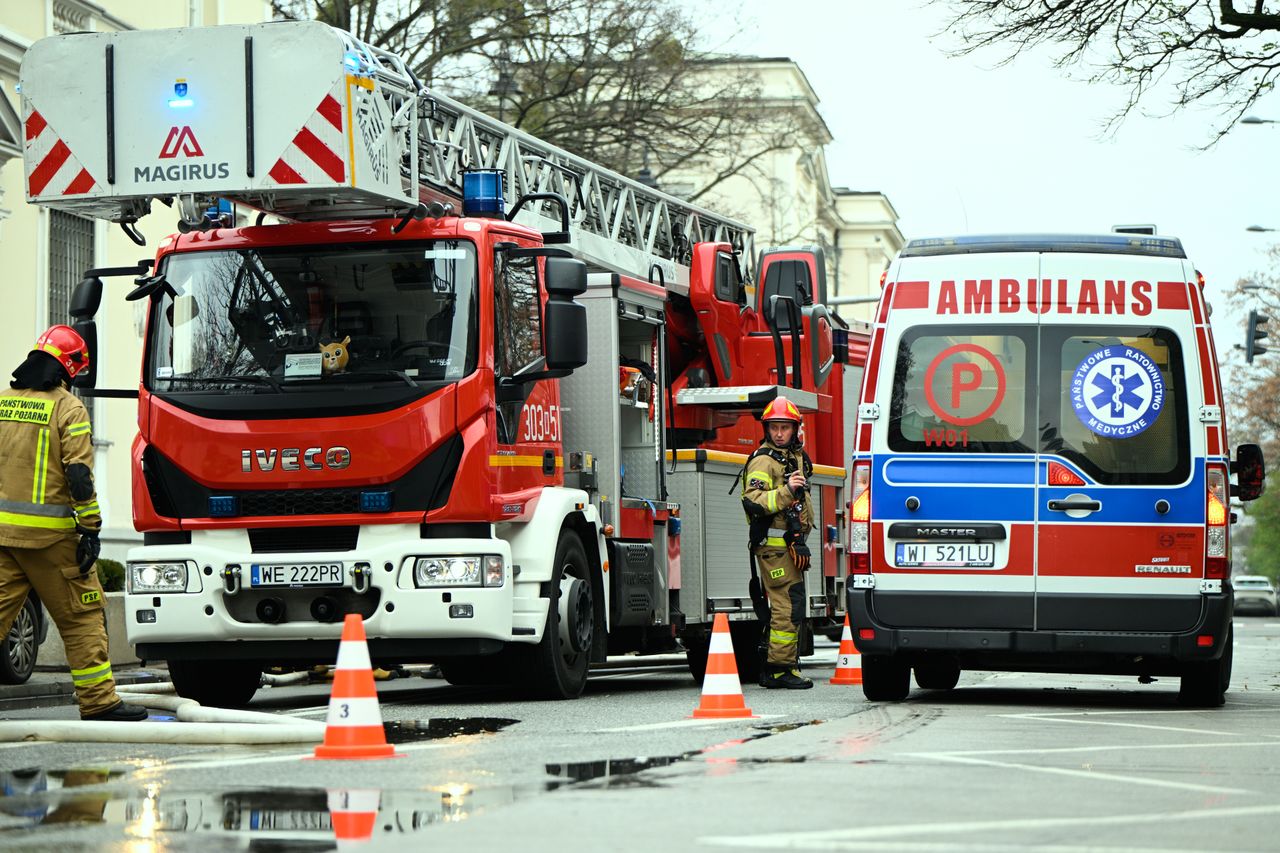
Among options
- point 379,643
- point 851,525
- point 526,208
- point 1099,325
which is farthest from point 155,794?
point 526,208

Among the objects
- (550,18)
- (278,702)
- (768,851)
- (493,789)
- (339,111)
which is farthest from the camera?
(550,18)

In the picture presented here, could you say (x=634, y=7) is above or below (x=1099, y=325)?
above

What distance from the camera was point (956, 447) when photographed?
12242 millimetres

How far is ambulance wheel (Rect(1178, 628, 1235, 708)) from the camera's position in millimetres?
12648

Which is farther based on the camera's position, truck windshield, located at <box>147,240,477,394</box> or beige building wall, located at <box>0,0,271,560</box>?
beige building wall, located at <box>0,0,271,560</box>

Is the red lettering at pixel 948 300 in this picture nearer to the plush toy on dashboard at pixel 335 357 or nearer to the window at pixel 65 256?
the plush toy on dashboard at pixel 335 357

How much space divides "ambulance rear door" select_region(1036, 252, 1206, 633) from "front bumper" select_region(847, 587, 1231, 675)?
61 mm

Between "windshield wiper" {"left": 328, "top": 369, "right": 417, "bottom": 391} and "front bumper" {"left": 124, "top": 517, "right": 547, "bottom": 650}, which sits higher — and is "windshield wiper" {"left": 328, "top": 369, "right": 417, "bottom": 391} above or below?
above

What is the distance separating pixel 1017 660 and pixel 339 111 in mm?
4811

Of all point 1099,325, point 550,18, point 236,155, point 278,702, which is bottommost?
point 278,702

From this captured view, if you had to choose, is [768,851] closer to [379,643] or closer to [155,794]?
[155,794]

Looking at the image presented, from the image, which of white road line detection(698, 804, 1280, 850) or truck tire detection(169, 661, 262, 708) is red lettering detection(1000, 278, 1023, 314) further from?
white road line detection(698, 804, 1280, 850)

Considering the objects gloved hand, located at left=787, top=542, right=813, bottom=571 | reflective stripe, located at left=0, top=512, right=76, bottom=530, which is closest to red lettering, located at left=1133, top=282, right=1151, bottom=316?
gloved hand, located at left=787, top=542, right=813, bottom=571

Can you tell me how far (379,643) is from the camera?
12180 mm
